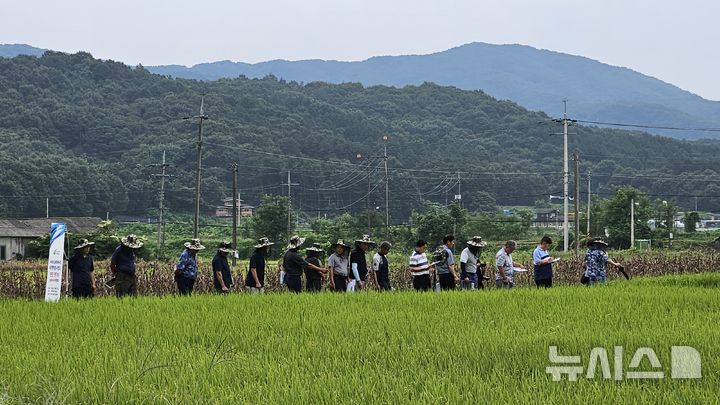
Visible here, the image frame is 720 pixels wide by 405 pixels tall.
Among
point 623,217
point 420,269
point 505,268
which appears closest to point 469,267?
point 505,268

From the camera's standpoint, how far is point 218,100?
9719 centimetres

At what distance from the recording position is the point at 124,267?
1453 cm

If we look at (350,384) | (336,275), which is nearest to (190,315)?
Answer: (336,275)

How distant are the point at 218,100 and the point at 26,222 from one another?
46498 mm

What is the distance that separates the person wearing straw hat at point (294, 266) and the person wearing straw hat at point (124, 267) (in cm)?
222

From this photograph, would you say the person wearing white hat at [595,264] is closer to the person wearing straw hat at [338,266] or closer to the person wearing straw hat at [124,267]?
the person wearing straw hat at [338,266]

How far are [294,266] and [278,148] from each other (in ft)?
237

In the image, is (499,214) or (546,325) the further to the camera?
(499,214)

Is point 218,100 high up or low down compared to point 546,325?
up

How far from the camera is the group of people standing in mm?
14648

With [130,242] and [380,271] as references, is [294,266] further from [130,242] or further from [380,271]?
[130,242]

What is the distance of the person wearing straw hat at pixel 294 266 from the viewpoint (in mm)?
14867

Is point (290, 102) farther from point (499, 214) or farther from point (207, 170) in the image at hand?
point (499, 214)

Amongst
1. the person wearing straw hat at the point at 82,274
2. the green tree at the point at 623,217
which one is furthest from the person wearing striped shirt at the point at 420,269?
the green tree at the point at 623,217
